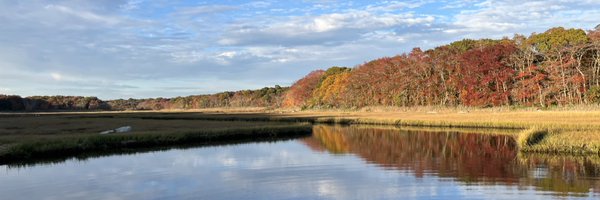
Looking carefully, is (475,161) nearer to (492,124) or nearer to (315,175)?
(315,175)

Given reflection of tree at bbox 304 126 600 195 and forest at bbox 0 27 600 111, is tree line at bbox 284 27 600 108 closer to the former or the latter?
forest at bbox 0 27 600 111

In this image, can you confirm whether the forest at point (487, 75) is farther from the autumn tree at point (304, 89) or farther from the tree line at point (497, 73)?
the autumn tree at point (304, 89)

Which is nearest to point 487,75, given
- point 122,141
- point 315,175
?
point 122,141

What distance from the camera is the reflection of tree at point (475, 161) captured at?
54.0 ft

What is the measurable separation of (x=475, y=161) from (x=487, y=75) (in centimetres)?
5114

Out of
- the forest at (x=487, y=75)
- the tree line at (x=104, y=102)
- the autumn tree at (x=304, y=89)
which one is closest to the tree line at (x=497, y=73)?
the forest at (x=487, y=75)

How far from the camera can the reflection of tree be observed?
54.0ft

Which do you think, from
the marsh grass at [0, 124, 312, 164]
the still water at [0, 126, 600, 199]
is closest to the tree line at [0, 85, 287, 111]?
the marsh grass at [0, 124, 312, 164]

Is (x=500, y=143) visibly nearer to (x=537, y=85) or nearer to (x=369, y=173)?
(x=369, y=173)

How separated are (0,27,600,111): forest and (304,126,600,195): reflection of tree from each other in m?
34.8

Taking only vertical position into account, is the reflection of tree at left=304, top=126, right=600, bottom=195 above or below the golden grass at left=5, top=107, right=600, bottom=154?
below

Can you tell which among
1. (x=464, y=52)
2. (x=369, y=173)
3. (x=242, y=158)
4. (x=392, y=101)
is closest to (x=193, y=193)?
(x=369, y=173)

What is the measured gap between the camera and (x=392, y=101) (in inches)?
3460

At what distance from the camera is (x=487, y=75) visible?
6862 centimetres
